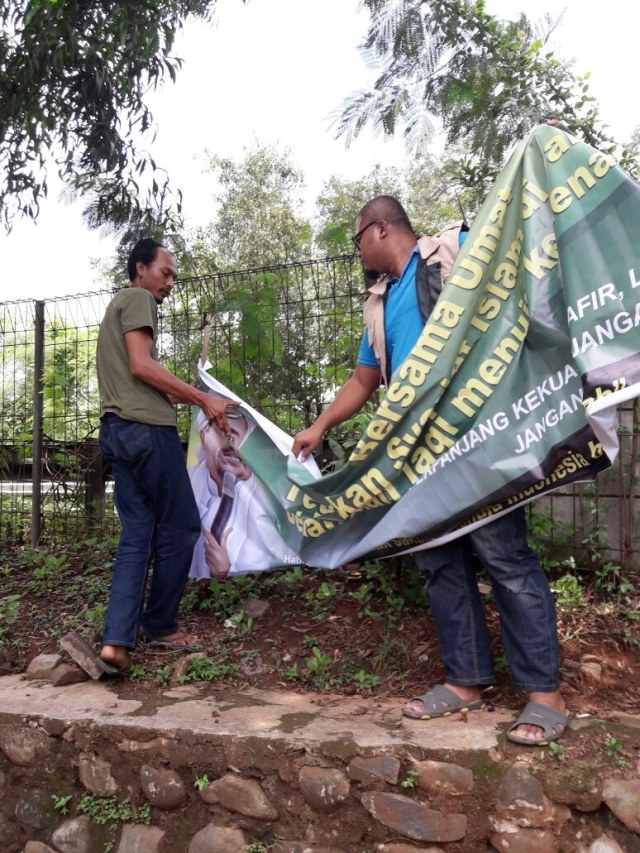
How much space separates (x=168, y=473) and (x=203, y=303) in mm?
2131

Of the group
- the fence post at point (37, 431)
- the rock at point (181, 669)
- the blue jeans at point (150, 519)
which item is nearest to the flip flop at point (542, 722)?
the rock at point (181, 669)

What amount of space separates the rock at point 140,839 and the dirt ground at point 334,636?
571mm

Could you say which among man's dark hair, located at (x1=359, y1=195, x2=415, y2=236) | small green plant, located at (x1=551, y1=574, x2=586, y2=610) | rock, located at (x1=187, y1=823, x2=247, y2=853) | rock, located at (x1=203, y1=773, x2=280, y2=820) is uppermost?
man's dark hair, located at (x1=359, y1=195, x2=415, y2=236)

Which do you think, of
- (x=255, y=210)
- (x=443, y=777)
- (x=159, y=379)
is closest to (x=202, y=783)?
(x=443, y=777)

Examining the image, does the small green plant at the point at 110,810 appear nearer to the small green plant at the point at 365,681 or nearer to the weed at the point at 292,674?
the weed at the point at 292,674

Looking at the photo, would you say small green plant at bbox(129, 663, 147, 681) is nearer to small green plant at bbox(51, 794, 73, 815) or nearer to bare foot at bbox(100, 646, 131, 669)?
bare foot at bbox(100, 646, 131, 669)

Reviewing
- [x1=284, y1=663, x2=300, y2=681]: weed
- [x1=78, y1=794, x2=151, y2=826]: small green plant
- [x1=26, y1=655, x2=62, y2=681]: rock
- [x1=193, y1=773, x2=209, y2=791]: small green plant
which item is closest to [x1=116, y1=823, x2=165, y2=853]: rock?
[x1=78, y1=794, x2=151, y2=826]: small green plant

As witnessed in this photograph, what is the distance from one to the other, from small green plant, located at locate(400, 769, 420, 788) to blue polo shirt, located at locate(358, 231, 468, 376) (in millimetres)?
1441

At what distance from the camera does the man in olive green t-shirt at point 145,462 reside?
3352 millimetres

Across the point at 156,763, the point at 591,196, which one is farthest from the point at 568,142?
→ the point at 156,763

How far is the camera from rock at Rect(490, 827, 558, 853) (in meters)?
2.28

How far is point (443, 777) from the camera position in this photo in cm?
237

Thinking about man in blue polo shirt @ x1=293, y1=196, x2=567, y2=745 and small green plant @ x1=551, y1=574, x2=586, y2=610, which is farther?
small green plant @ x1=551, y1=574, x2=586, y2=610

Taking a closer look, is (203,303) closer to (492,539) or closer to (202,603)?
(202,603)
